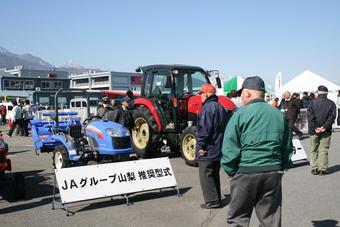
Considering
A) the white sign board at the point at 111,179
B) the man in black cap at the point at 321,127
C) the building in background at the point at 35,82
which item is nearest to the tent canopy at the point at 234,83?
the man in black cap at the point at 321,127

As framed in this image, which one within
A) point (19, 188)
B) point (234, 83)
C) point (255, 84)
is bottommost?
point (19, 188)

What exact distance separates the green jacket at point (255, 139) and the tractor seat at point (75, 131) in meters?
5.91

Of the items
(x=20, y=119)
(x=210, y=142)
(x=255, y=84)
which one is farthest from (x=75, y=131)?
(x=20, y=119)

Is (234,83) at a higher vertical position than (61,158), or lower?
higher

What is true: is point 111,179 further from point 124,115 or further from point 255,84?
point 124,115

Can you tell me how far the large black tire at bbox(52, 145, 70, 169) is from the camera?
842cm

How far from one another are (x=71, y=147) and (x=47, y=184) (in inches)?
42.4

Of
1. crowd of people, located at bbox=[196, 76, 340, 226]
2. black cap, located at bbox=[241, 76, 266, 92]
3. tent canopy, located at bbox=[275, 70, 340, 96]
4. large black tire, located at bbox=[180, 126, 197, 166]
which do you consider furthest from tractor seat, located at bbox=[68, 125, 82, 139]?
tent canopy, located at bbox=[275, 70, 340, 96]

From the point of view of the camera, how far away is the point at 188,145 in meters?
9.67

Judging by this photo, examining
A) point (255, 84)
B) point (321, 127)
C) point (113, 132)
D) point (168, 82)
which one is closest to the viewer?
point (255, 84)

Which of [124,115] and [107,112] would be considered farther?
[107,112]

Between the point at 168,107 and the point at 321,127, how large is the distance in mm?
3920

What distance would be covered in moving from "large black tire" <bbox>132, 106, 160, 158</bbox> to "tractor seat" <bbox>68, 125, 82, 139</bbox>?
214cm

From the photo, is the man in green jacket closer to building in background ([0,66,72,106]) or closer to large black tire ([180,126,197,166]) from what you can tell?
large black tire ([180,126,197,166])
